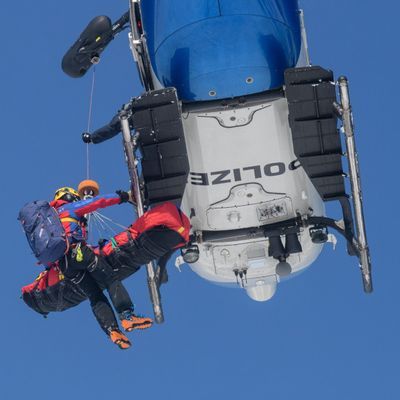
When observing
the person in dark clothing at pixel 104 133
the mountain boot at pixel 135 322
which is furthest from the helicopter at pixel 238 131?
the mountain boot at pixel 135 322

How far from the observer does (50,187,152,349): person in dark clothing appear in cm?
2005

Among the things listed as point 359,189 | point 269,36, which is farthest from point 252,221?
point 269,36

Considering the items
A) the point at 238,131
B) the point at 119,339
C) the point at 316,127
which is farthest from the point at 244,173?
the point at 119,339

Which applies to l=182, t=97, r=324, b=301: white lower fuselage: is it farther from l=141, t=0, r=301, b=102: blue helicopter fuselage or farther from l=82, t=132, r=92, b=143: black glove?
l=82, t=132, r=92, b=143: black glove

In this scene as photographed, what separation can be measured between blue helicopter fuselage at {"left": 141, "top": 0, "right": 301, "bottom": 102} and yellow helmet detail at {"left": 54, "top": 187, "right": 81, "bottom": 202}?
2.59 meters

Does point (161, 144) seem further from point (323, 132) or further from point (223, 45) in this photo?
point (323, 132)

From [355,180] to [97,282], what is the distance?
15.1ft

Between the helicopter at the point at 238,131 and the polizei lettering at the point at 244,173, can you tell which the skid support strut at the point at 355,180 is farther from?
the polizei lettering at the point at 244,173

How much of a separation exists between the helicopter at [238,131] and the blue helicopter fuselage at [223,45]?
16 mm

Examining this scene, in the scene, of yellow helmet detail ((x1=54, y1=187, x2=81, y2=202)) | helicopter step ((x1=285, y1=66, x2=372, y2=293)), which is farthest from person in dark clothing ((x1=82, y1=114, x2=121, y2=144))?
helicopter step ((x1=285, y1=66, x2=372, y2=293))

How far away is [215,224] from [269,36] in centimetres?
347

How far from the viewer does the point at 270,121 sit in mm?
20391

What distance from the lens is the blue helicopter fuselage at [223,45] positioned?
1950 centimetres

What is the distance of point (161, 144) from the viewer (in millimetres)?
20344
